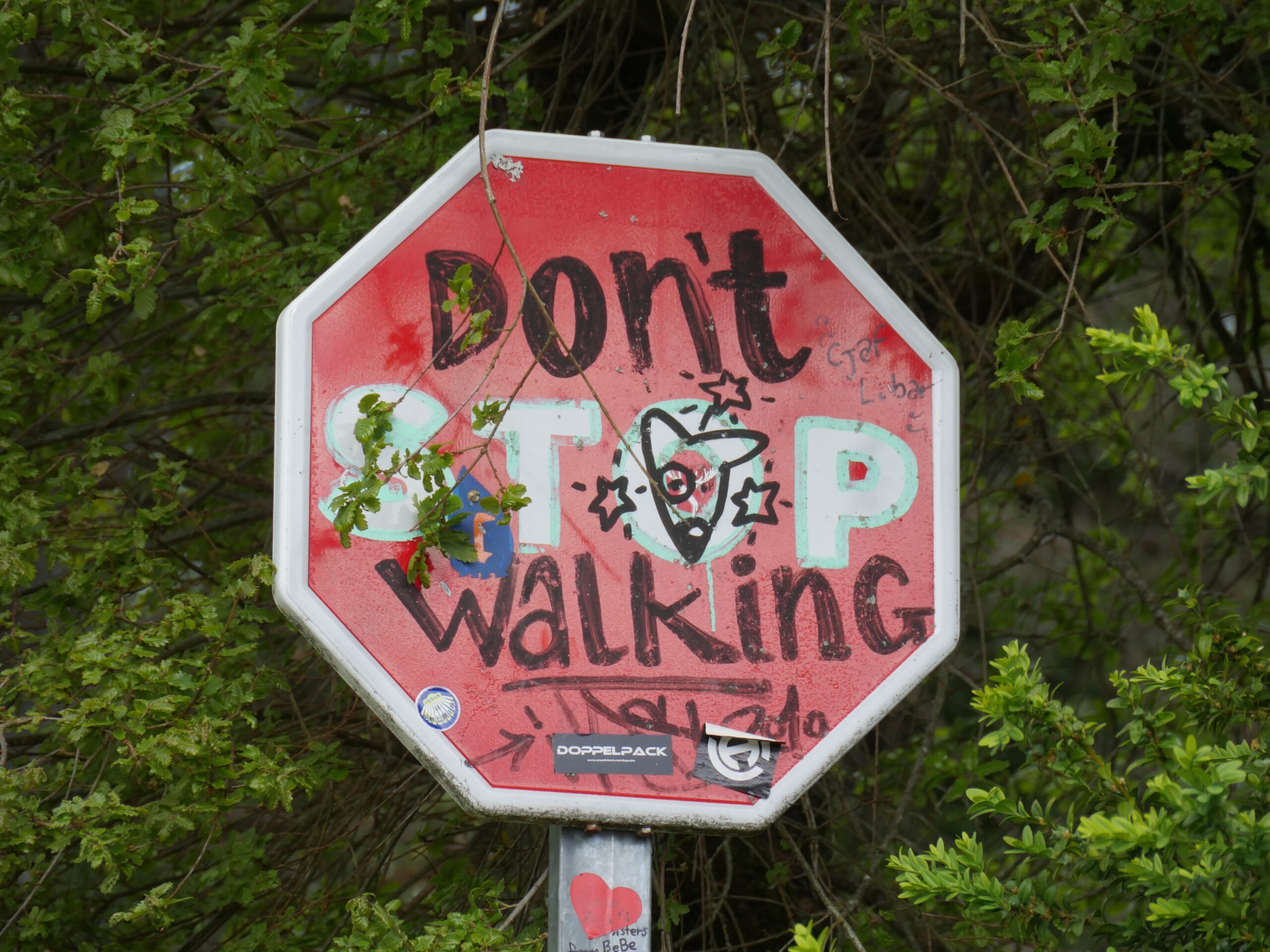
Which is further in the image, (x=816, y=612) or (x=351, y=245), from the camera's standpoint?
(x=351, y=245)

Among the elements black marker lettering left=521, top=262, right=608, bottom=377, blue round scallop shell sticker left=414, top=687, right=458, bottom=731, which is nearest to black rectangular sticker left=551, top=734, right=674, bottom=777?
blue round scallop shell sticker left=414, top=687, right=458, bottom=731

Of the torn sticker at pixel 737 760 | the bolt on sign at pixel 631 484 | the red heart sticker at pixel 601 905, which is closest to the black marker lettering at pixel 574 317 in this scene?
the bolt on sign at pixel 631 484

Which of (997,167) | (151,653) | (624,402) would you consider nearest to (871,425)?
(624,402)

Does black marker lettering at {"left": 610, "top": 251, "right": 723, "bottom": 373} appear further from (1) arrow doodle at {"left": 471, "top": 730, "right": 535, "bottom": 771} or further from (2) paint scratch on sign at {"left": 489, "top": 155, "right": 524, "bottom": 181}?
(1) arrow doodle at {"left": 471, "top": 730, "right": 535, "bottom": 771}

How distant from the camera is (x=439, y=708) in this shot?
4.63 feet

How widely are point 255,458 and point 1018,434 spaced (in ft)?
6.52

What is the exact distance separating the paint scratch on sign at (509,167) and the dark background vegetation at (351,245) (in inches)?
9.5

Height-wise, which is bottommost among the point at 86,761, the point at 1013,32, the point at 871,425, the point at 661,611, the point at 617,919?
the point at 86,761

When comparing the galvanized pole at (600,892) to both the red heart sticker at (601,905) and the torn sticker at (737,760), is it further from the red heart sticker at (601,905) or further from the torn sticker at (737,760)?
the torn sticker at (737,760)

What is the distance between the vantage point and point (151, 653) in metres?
2.00

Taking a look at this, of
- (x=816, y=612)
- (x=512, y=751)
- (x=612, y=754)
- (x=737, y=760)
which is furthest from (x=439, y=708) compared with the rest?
(x=816, y=612)

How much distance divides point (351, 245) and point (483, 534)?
51.4 inches

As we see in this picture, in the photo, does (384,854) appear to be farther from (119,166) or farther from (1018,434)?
(1018,434)

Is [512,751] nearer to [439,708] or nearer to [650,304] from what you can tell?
[439,708]
